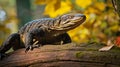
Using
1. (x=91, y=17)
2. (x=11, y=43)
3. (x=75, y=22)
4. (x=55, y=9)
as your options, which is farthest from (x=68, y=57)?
(x=91, y=17)

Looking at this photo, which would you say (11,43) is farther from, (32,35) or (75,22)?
(75,22)

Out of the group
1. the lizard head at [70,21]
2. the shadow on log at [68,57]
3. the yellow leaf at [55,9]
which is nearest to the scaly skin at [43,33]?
the lizard head at [70,21]

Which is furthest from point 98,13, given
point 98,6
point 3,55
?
point 3,55

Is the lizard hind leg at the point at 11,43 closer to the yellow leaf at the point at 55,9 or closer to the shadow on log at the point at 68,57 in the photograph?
the shadow on log at the point at 68,57

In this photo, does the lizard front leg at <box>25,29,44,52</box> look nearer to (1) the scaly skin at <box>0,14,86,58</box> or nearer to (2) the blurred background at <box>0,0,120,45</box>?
(1) the scaly skin at <box>0,14,86,58</box>

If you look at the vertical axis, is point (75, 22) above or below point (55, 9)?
below

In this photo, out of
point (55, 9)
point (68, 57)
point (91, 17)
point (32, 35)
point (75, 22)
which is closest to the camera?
point (68, 57)

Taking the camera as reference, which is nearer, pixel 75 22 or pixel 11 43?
pixel 75 22

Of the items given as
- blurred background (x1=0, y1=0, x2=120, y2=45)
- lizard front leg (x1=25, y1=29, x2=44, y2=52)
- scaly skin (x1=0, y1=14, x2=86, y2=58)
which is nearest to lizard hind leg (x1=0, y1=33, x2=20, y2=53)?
scaly skin (x1=0, y1=14, x2=86, y2=58)
